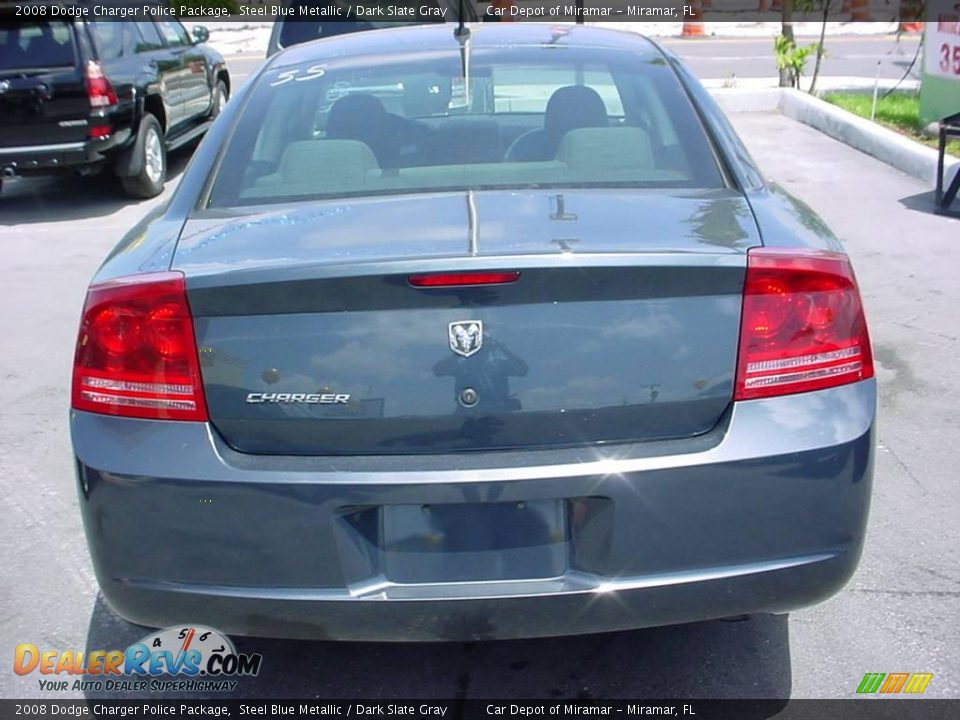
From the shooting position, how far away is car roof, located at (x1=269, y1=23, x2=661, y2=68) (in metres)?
4.04

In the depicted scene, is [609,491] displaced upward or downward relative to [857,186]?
upward

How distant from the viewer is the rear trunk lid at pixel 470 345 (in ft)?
8.19

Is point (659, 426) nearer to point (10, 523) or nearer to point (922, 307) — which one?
point (10, 523)

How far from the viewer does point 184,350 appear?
8.46 feet

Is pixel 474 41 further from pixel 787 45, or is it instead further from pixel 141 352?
pixel 787 45

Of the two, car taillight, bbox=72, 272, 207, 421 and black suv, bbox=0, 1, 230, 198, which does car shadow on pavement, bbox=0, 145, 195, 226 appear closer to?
black suv, bbox=0, 1, 230, 198

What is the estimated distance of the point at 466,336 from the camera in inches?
98.0

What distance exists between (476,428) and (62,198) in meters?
9.23

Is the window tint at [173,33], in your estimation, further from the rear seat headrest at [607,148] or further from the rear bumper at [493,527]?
the rear bumper at [493,527]

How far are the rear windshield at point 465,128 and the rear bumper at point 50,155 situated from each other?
620 centimetres

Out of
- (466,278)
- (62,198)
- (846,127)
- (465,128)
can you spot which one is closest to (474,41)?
(465,128)

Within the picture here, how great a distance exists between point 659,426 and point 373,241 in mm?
789

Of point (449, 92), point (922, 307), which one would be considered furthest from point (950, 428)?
point (449, 92)

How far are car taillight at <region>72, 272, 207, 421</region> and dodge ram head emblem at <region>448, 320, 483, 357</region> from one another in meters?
0.59
